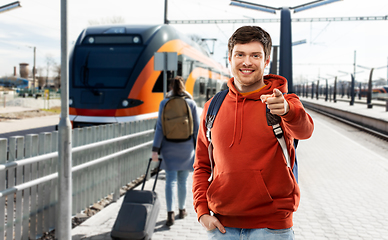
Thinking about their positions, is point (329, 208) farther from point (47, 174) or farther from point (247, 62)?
point (247, 62)

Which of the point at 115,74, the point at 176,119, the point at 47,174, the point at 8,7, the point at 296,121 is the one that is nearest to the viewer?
the point at 296,121

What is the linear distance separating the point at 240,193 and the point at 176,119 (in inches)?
116

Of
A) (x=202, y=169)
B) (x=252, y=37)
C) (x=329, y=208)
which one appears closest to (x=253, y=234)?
(x=202, y=169)

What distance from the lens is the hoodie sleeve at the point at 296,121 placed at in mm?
1709

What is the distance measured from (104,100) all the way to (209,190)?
779cm

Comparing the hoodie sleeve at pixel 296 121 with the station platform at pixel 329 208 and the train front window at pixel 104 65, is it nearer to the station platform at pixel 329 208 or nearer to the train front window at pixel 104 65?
the station platform at pixel 329 208

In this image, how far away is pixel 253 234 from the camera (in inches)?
72.5

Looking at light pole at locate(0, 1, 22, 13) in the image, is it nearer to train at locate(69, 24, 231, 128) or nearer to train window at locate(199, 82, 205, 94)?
train at locate(69, 24, 231, 128)

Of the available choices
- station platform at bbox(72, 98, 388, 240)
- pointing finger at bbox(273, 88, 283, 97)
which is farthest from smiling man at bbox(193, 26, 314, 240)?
station platform at bbox(72, 98, 388, 240)

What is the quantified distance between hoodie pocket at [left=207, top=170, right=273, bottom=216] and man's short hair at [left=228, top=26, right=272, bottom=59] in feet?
2.00

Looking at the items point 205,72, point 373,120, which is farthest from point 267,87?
point 373,120

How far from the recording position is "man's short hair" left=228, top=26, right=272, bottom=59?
1.88 meters

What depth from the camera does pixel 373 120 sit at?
20438mm

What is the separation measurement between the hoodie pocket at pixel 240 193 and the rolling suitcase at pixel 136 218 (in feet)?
7.12
